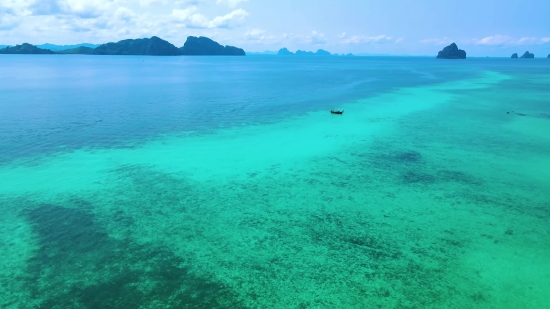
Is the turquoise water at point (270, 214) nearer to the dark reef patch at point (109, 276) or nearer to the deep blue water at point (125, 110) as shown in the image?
the dark reef patch at point (109, 276)

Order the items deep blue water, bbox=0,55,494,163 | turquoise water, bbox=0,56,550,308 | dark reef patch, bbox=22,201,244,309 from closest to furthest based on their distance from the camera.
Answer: dark reef patch, bbox=22,201,244,309, turquoise water, bbox=0,56,550,308, deep blue water, bbox=0,55,494,163

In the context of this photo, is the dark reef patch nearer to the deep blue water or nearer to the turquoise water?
the turquoise water

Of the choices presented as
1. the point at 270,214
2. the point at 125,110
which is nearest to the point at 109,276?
the point at 270,214

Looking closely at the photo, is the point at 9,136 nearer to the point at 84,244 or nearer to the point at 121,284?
the point at 84,244

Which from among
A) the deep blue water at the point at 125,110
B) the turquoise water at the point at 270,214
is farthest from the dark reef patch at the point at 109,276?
the deep blue water at the point at 125,110

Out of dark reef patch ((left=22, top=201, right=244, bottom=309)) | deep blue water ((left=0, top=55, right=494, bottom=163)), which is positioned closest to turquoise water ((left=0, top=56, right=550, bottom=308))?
dark reef patch ((left=22, top=201, right=244, bottom=309))

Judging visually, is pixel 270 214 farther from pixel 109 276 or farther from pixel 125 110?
pixel 125 110
